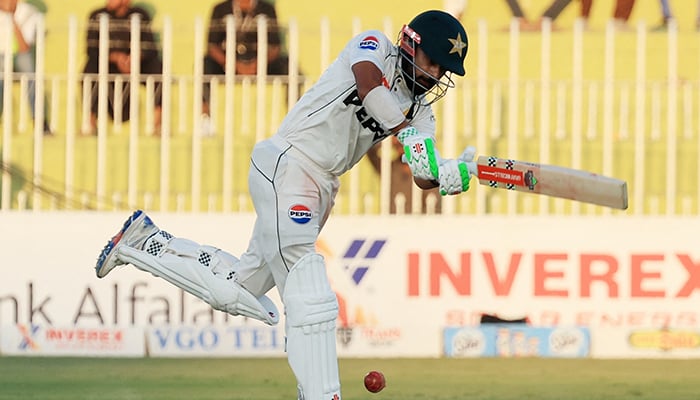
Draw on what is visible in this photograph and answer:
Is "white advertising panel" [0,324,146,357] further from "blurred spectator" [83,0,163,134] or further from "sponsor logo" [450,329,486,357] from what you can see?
"sponsor logo" [450,329,486,357]

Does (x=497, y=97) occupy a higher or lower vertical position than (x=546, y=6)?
lower

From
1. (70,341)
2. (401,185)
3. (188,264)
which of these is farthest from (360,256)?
(188,264)

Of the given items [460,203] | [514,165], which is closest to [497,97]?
[460,203]

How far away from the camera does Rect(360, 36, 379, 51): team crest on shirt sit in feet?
17.7

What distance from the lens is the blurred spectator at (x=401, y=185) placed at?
9.89m

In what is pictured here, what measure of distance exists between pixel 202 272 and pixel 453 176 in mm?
1273

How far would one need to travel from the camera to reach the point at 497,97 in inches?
396

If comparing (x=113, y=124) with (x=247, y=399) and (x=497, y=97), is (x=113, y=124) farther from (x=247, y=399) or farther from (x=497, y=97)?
(x=247, y=399)

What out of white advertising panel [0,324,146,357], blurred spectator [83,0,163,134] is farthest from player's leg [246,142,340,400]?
blurred spectator [83,0,163,134]

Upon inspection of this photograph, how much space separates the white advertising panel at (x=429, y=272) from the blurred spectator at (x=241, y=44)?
121 centimetres

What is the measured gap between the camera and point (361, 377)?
8.34 metres

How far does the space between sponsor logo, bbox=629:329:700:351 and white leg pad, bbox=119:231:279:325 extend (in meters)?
4.38

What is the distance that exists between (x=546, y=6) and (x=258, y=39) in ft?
8.19

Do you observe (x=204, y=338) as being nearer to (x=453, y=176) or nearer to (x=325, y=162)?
(x=325, y=162)
